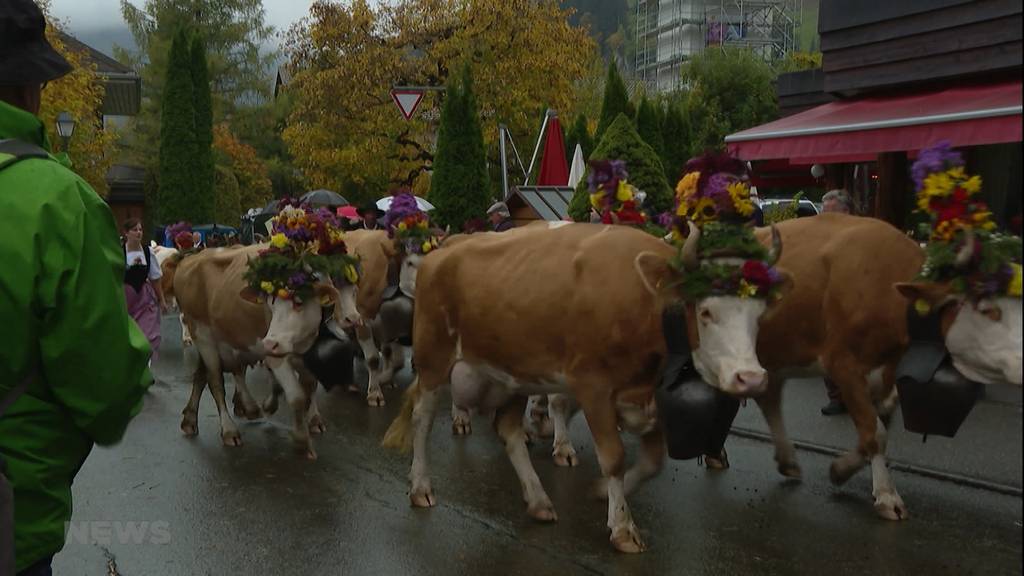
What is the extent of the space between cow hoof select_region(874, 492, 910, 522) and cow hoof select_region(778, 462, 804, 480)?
3.39 feet

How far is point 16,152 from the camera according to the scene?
249cm

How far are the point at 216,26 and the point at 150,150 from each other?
9.46 m

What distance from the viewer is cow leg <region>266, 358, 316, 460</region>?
809cm

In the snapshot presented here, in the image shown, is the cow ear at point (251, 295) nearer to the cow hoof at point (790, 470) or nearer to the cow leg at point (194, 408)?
the cow leg at point (194, 408)

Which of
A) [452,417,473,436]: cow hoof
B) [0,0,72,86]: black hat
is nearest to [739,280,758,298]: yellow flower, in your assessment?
[0,0,72,86]: black hat

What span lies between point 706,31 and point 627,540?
78579mm

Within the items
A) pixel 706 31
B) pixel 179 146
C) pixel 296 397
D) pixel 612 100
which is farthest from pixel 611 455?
pixel 706 31

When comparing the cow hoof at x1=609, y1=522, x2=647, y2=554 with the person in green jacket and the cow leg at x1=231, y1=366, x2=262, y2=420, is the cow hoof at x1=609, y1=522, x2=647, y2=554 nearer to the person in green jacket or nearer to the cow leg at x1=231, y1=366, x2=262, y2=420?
the person in green jacket

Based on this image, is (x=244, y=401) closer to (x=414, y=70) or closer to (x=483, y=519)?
(x=483, y=519)

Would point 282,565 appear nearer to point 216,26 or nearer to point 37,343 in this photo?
point 37,343

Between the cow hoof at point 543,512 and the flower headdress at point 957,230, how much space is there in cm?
259

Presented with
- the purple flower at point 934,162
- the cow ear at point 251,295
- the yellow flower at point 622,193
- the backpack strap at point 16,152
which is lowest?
the cow ear at point 251,295

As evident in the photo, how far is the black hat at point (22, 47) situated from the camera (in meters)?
2.60

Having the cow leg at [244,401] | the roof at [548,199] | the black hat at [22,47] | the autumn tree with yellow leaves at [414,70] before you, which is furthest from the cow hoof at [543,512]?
the autumn tree with yellow leaves at [414,70]
